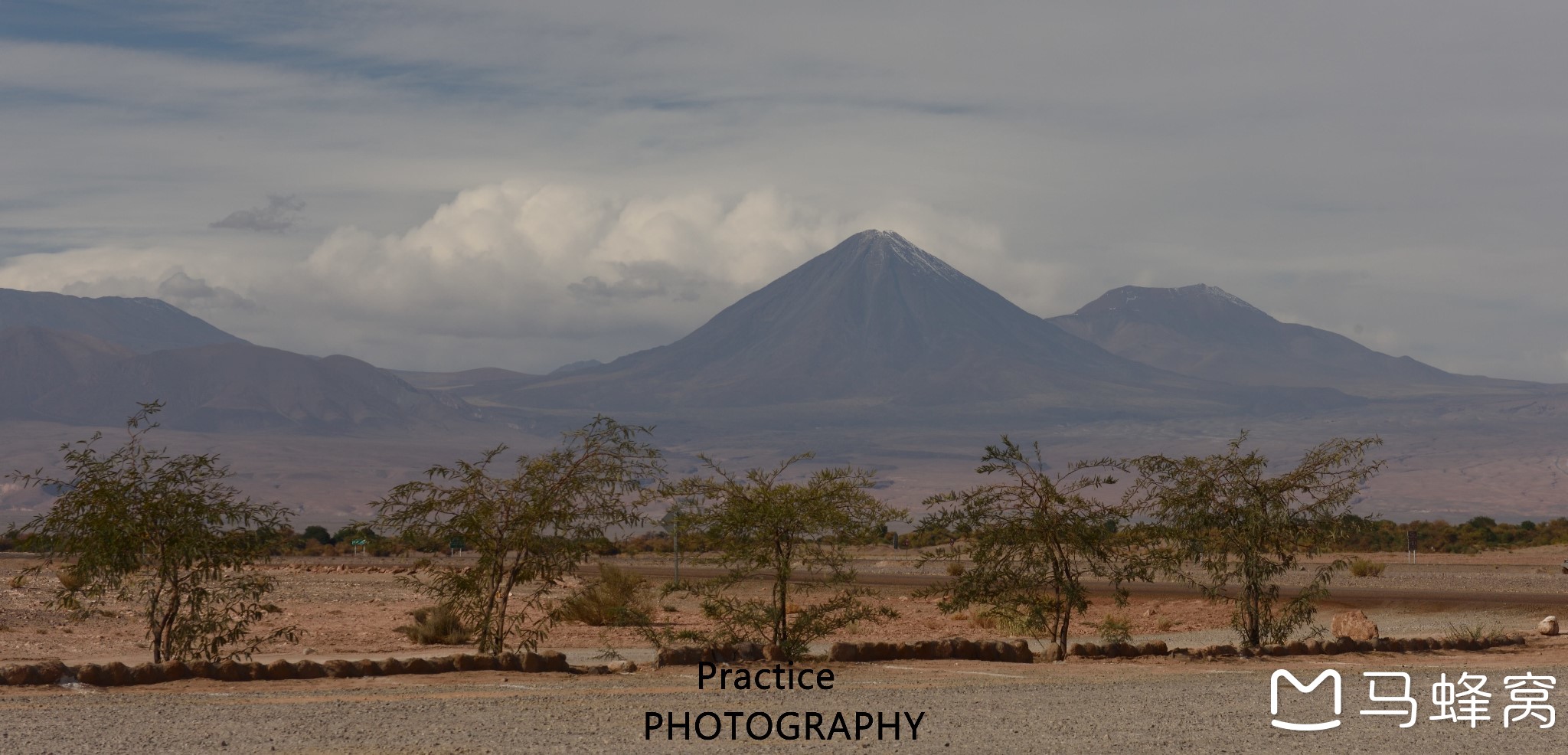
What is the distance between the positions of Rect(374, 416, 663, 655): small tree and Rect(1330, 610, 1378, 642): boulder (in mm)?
11772

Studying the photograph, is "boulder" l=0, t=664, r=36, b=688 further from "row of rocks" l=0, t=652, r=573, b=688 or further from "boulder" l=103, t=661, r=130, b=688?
"boulder" l=103, t=661, r=130, b=688

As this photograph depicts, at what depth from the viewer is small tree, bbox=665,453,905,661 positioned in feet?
62.4

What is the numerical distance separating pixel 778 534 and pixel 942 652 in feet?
8.77

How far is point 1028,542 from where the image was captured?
20.6m

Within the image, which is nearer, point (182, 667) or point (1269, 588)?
point (182, 667)

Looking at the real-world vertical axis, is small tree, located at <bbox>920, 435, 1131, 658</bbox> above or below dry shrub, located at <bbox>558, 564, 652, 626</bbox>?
above

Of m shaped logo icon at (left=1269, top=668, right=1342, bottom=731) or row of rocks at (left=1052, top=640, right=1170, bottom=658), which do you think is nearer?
m shaped logo icon at (left=1269, top=668, right=1342, bottom=731)

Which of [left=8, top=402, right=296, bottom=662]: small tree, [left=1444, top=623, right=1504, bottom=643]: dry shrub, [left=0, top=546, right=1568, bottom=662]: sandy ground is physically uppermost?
[left=8, top=402, right=296, bottom=662]: small tree

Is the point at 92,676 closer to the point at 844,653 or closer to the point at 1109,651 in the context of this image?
the point at 844,653

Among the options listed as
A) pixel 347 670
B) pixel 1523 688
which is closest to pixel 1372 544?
pixel 1523 688

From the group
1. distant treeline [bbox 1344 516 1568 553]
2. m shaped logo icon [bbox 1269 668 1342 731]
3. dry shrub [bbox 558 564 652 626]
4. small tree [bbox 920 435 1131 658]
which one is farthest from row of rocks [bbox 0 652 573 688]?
distant treeline [bbox 1344 516 1568 553]

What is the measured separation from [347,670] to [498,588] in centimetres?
288

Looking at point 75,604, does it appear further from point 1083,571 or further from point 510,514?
point 1083,571

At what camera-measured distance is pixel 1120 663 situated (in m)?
19.9
